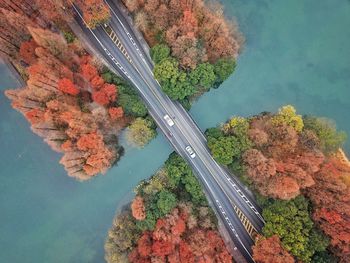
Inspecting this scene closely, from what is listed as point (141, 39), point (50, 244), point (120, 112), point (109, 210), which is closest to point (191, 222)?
→ point (109, 210)

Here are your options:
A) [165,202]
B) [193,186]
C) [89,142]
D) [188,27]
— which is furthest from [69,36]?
[193,186]

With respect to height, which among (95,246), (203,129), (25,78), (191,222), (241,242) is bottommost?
(241,242)

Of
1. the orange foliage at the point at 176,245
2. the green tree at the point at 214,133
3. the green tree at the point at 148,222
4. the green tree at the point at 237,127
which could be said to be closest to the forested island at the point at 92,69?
the green tree at the point at 214,133

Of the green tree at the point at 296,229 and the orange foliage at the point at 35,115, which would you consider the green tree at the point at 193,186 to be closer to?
the green tree at the point at 296,229

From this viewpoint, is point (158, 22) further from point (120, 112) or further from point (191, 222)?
point (191, 222)

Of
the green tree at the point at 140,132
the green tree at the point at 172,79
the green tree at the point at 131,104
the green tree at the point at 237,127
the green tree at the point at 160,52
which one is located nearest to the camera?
the green tree at the point at 172,79

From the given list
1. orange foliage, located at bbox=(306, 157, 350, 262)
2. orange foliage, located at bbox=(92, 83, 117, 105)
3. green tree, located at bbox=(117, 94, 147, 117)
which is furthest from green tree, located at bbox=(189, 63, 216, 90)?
orange foliage, located at bbox=(306, 157, 350, 262)

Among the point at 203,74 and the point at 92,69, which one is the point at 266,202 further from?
the point at 92,69
